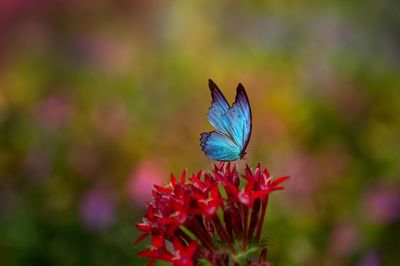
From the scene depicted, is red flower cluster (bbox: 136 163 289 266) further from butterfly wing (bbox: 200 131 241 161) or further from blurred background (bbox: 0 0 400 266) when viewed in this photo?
blurred background (bbox: 0 0 400 266)

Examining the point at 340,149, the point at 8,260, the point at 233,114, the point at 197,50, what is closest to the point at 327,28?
the point at 197,50

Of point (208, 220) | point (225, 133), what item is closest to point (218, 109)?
point (225, 133)

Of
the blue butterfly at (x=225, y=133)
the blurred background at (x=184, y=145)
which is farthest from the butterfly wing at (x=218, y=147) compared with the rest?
the blurred background at (x=184, y=145)

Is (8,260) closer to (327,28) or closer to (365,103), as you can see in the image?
(365,103)

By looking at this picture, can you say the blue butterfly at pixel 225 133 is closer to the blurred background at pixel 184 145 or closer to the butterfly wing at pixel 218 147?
the butterfly wing at pixel 218 147

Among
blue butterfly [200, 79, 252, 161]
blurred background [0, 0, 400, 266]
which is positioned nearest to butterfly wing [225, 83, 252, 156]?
blue butterfly [200, 79, 252, 161]

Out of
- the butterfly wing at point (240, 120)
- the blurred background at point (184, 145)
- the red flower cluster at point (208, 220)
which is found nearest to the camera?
the red flower cluster at point (208, 220)

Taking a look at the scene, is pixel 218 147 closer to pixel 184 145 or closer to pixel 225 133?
pixel 225 133
